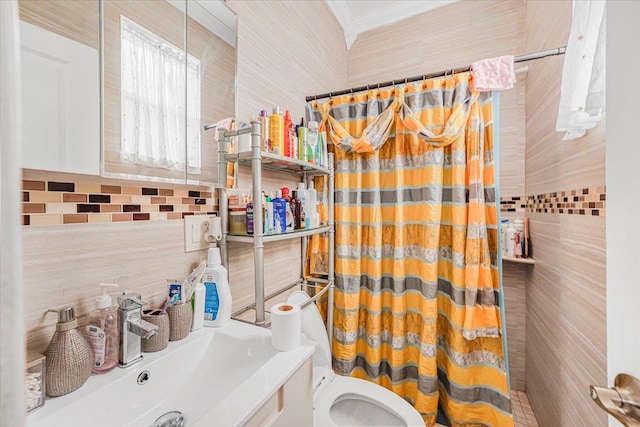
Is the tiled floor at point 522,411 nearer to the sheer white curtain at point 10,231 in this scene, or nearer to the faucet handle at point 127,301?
the faucet handle at point 127,301

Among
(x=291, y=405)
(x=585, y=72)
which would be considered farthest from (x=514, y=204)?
(x=291, y=405)

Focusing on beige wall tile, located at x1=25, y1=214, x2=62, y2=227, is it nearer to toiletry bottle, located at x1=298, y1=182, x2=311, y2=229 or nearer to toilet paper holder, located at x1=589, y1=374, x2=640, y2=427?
toiletry bottle, located at x1=298, y1=182, x2=311, y2=229

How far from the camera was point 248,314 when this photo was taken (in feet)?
3.80

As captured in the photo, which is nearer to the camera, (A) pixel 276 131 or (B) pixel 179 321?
(B) pixel 179 321

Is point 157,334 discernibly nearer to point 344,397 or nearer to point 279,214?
point 279,214

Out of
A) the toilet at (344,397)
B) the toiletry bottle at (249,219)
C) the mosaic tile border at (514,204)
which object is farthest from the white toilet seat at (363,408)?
the mosaic tile border at (514,204)

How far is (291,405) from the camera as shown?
0.67 m

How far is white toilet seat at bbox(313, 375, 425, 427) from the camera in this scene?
111cm

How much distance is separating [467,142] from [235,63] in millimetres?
1200

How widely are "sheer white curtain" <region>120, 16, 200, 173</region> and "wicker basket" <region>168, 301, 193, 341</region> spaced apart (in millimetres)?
440

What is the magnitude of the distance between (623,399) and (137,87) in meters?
1.23

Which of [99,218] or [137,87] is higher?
[137,87]

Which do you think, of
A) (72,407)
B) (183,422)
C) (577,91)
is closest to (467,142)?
(577,91)

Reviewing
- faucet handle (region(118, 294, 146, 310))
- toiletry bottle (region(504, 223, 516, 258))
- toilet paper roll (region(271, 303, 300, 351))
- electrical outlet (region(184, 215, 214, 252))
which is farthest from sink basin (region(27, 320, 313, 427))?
toiletry bottle (region(504, 223, 516, 258))
